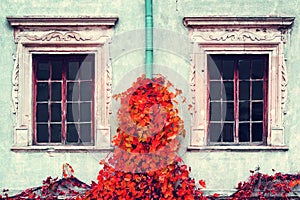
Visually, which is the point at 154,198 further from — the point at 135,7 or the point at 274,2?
the point at 274,2

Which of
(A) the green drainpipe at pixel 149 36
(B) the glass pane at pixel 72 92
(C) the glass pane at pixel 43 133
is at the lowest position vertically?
(C) the glass pane at pixel 43 133

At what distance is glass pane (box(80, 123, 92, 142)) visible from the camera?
9.06 m

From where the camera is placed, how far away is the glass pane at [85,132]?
29.7 feet

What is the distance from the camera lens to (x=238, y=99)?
909 cm

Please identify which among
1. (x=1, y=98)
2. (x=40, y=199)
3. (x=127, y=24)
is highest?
(x=127, y=24)

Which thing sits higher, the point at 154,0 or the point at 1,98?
the point at 154,0

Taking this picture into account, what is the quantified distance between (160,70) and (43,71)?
1.78 metres

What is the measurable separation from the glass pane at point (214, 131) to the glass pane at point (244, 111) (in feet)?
1.21

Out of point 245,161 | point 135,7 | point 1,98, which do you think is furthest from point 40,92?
point 245,161

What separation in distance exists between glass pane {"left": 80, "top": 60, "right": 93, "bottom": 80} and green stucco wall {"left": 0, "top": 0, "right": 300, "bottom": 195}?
0.38m

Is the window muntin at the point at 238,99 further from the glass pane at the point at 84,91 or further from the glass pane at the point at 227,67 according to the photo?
the glass pane at the point at 84,91

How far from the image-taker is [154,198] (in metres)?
8.64

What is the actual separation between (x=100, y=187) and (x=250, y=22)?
3251 mm

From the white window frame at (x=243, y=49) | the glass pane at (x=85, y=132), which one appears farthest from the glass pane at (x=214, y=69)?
the glass pane at (x=85, y=132)
